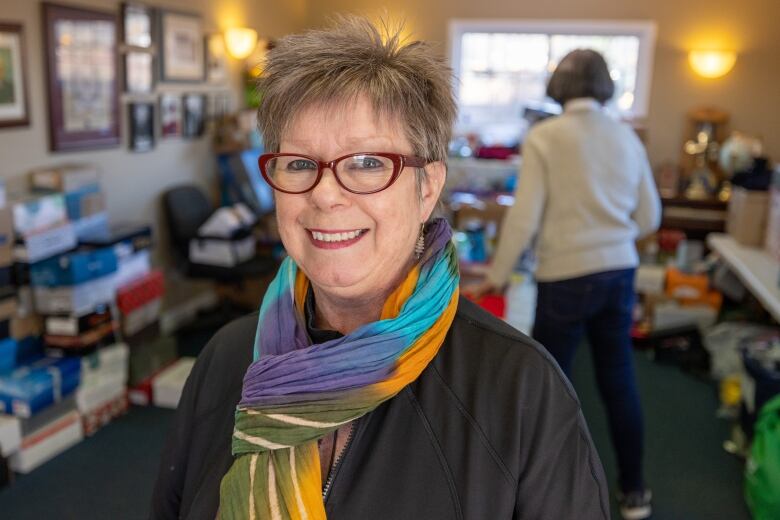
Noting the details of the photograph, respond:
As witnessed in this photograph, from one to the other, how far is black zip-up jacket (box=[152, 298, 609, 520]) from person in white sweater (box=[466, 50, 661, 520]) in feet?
4.72

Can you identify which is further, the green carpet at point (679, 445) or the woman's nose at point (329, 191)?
the green carpet at point (679, 445)

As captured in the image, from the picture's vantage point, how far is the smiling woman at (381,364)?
1.02 metres

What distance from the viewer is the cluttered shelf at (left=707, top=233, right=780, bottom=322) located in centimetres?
353

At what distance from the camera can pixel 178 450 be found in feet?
4.08

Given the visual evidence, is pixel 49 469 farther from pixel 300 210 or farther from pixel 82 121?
pixel 300 210

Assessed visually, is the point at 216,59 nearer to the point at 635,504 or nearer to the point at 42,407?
the point at 42,407

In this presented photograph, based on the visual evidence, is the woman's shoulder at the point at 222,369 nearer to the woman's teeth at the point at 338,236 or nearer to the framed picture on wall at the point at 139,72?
the woman's teeth at the point at 338,236

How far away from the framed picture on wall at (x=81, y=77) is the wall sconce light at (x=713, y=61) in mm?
4252

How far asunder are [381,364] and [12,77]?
10.00 feet

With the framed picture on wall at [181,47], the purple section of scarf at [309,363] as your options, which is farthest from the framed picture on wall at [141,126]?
the purple section of scarf at [309,363]

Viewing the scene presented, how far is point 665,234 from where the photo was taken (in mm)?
5473

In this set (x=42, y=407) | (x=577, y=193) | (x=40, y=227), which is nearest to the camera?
(x=577, y=193)

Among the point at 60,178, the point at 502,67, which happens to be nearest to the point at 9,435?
the point at 60,178

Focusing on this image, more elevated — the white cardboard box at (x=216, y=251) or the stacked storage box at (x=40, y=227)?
the stacked storage box at (x=40, y=227)
